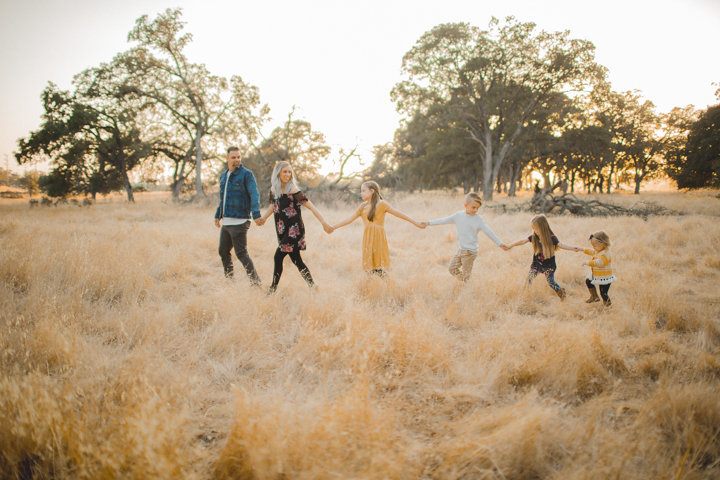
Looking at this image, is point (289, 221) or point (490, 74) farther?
point (490, 74)

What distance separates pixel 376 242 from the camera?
4730 mm

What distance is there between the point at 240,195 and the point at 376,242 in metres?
2.22

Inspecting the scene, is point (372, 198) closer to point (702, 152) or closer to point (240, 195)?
point (240, 195)

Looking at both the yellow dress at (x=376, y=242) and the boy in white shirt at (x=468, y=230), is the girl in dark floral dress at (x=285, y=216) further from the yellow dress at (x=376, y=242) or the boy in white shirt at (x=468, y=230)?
the boy in white shirt at (x=468, y=230)

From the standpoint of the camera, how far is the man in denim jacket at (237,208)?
4574mm

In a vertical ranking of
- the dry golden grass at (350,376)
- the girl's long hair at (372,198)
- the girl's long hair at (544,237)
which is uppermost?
the girl's long hair at (372,198)

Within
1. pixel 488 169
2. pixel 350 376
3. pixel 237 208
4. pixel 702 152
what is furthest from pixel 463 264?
pixel 702 152

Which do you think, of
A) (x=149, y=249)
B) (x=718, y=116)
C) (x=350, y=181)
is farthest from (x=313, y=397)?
(x=718, y=116)

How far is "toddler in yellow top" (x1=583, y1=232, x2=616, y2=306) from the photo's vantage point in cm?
415

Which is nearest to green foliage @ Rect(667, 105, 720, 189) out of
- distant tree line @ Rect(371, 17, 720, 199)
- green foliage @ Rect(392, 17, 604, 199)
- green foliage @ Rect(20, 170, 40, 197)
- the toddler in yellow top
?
distant tree line @ Rect(371, 17, 720, 199)

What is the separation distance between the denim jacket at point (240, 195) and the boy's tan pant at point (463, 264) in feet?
10.5

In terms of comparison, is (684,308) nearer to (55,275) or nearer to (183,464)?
(183,464)

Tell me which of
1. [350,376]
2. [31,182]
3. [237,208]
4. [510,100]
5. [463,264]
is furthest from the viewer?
[31,182]

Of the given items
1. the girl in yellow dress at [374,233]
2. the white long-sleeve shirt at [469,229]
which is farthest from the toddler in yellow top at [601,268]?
the girl in yellow dress at [374,233]
